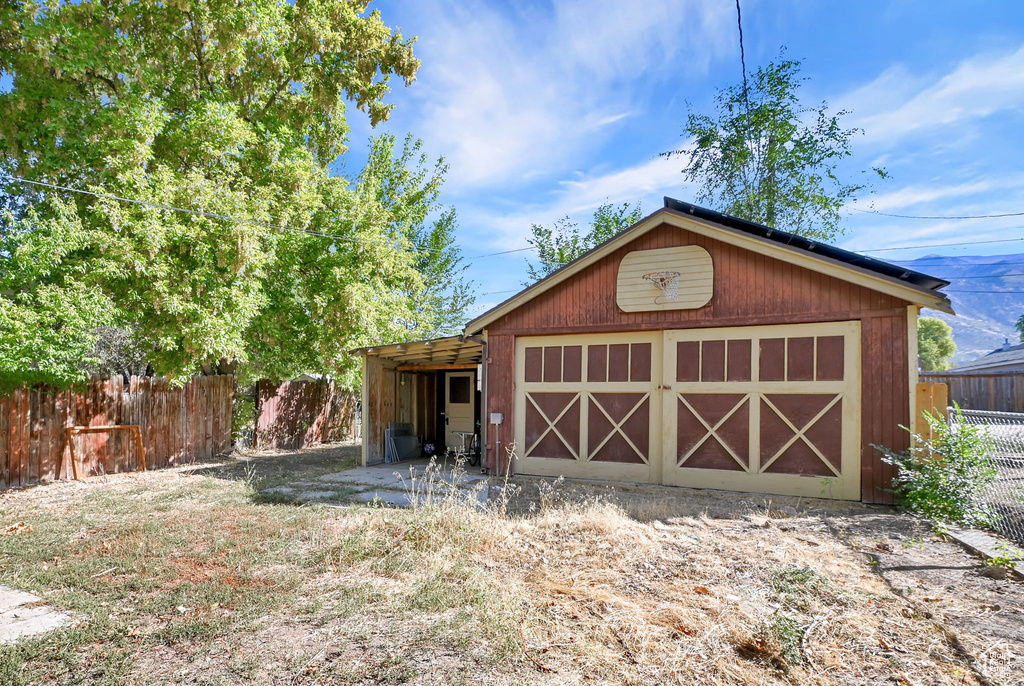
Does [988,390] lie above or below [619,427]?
above

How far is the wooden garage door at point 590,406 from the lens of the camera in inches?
333

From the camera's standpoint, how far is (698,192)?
20953mm

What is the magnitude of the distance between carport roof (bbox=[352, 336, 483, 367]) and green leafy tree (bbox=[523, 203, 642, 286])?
11.5m

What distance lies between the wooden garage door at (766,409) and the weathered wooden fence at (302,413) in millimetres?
10044

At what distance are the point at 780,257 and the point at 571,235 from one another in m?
17.1

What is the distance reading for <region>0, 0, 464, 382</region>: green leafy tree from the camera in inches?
341

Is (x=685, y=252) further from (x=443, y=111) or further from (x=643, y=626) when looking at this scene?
(x=443, y=111)

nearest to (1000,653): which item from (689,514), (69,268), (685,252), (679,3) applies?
(689,514)

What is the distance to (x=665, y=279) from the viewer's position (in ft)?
27.1

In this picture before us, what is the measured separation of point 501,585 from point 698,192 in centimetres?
1999

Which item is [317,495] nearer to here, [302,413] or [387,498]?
[387,498]

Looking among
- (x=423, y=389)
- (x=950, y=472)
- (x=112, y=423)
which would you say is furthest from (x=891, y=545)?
(x=112, y=423)

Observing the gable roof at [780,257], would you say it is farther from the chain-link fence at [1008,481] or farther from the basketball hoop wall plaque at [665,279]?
the chain-link fence at [1008,481]

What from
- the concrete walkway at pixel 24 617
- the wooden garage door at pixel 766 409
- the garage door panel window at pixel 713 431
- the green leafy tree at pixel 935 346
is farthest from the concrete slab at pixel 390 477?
the green leafy tree at pixel 935 346
